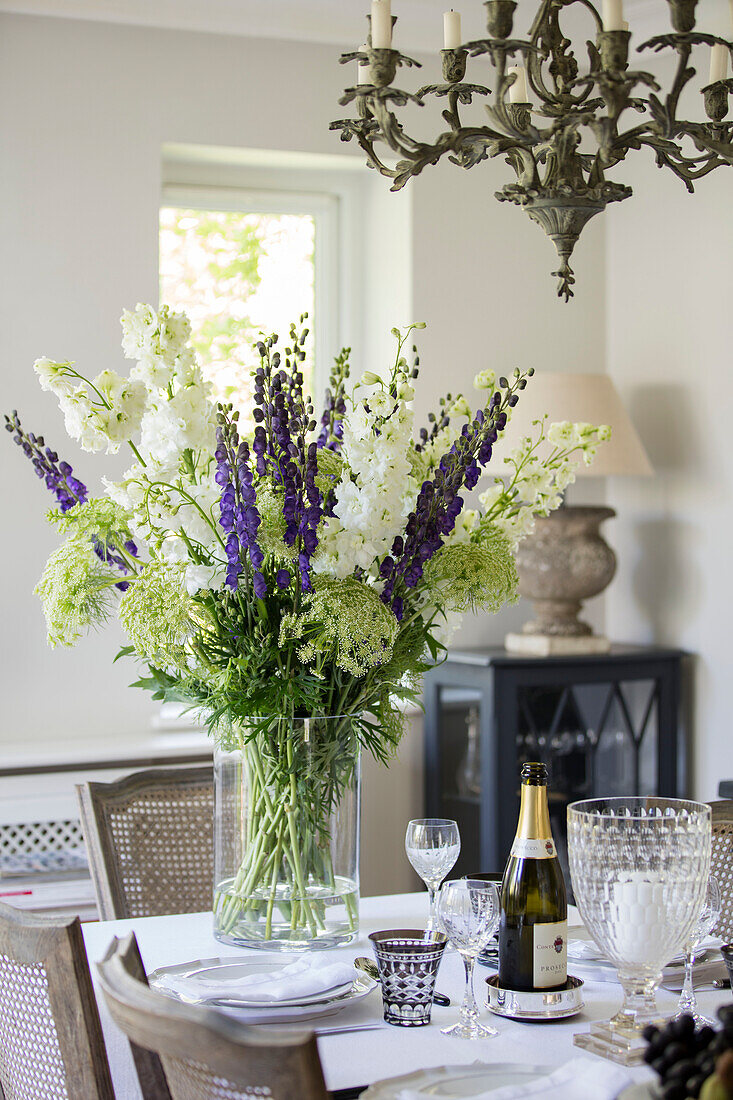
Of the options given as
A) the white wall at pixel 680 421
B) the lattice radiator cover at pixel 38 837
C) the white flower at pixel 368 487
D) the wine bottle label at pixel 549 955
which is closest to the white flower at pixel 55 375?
the white flower at pixel 368 487

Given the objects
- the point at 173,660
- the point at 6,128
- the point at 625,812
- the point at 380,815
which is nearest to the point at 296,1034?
the point at 625,812

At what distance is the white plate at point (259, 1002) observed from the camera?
4.54 feet

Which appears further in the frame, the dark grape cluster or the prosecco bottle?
the prosecco bottle

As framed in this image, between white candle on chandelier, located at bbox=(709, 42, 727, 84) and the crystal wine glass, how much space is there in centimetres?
92

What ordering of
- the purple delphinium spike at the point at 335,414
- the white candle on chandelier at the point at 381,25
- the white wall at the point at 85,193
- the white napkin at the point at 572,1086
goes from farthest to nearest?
the white wall at the point at 85,193
the purple delphinium spike at the point at 335,414
the white candle on chandelier at the point at 381,25
the white napkin at the point at 572,1086

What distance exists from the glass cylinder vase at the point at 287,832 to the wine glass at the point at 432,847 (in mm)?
97

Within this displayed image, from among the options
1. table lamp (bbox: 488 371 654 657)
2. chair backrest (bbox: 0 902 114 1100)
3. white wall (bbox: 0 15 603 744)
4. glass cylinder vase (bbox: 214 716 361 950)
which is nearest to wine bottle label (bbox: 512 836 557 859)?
glass cylinder vase (bbox: 214 716 361 950)

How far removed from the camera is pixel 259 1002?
4.56 ft

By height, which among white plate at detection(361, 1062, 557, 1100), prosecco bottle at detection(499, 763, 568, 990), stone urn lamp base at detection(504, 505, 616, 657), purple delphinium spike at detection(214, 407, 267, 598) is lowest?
white plate at detection(361, 1062, 557, 1100)

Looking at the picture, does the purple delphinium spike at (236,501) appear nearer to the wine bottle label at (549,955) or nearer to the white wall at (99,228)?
the wine bottle label at (549,955)

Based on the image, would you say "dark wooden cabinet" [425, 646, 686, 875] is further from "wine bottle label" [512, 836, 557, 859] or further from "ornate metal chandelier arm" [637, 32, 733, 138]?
"ornate metal chandelier arm" [637, 32, 733, 138]

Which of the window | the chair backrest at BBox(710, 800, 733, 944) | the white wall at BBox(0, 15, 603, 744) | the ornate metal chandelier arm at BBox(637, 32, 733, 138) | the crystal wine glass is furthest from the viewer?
the window

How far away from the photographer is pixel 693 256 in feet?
11.2

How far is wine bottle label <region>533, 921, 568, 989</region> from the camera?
1.44 metres
